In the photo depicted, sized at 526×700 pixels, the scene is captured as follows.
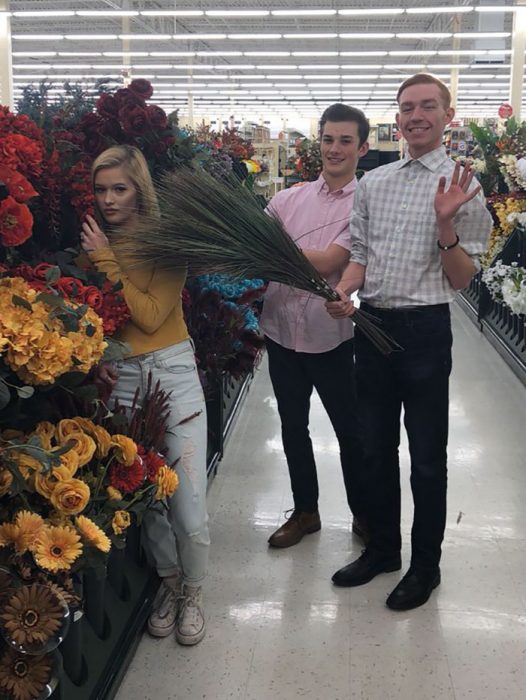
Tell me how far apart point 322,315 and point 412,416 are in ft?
1.37

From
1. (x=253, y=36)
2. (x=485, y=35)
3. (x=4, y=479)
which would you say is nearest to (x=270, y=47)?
(x=253, y=36)

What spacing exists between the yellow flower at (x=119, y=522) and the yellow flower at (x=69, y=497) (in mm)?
119

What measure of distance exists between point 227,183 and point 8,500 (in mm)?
1065

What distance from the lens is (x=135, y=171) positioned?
174 centimetres

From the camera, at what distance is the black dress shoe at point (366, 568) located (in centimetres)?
224

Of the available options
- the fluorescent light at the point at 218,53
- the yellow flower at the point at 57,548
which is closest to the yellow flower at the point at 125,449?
→ the yellow flower at the point at 57,548

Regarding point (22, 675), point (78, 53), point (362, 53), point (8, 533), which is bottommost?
point (22, 675)

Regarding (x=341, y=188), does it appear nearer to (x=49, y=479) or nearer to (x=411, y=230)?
(x=411, y=230)

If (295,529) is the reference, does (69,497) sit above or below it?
above

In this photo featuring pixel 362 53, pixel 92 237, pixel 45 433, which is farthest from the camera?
pixel 362 53

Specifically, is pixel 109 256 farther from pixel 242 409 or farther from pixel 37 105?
pixel 242 409

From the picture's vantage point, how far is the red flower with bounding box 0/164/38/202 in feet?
4.48

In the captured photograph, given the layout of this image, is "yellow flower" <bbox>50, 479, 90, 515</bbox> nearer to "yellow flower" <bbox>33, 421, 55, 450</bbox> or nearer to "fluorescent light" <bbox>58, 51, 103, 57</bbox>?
"yellow flower" <bbox>33, 421, 55, 450</bbox>

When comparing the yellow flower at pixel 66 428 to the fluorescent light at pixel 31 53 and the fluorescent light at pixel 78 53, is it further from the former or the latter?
the fluorescent light at pixel 31 53
